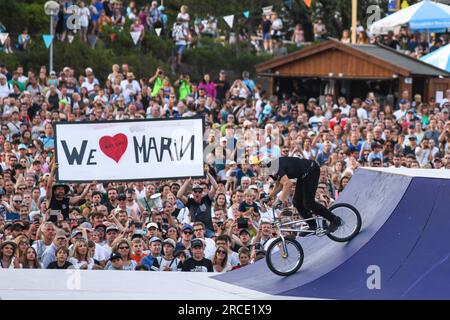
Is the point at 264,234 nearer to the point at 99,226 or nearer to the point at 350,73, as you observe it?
the point at 99,226

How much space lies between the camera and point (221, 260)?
15000 millimetres

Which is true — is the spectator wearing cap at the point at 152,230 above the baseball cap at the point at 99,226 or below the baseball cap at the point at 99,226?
below

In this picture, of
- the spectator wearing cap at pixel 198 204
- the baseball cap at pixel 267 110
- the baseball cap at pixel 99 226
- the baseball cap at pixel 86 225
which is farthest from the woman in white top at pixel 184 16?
the baseball cap at pixel 99 226

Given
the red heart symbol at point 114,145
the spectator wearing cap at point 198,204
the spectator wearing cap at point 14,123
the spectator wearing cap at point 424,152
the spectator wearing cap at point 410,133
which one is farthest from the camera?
the spectator wearing cap at point 410,133

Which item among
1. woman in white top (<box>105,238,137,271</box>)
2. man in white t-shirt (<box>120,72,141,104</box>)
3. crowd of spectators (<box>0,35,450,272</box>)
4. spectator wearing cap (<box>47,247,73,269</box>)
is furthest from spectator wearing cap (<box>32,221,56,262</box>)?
man in white t-shirt (<box>120,72,141,104</box>)

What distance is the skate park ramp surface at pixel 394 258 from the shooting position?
12.2 m

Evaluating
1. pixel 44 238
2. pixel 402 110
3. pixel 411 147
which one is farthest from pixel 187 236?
pixel 402 110

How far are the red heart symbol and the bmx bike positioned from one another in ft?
13.1

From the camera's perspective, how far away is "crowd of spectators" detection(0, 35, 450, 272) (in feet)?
49.0

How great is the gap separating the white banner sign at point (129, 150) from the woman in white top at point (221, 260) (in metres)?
1.84

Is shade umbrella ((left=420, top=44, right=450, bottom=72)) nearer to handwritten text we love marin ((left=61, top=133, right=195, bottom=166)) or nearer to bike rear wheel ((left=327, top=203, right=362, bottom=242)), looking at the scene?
handwritten text we love marin ((left=61, top=133, right=195, bottom=166))

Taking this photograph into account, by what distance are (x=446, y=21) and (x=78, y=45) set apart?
32.5ft

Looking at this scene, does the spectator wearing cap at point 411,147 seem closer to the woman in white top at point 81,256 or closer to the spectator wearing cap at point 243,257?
the spectator wearing cap at point 243,257

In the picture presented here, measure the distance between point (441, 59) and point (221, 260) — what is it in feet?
48.0
